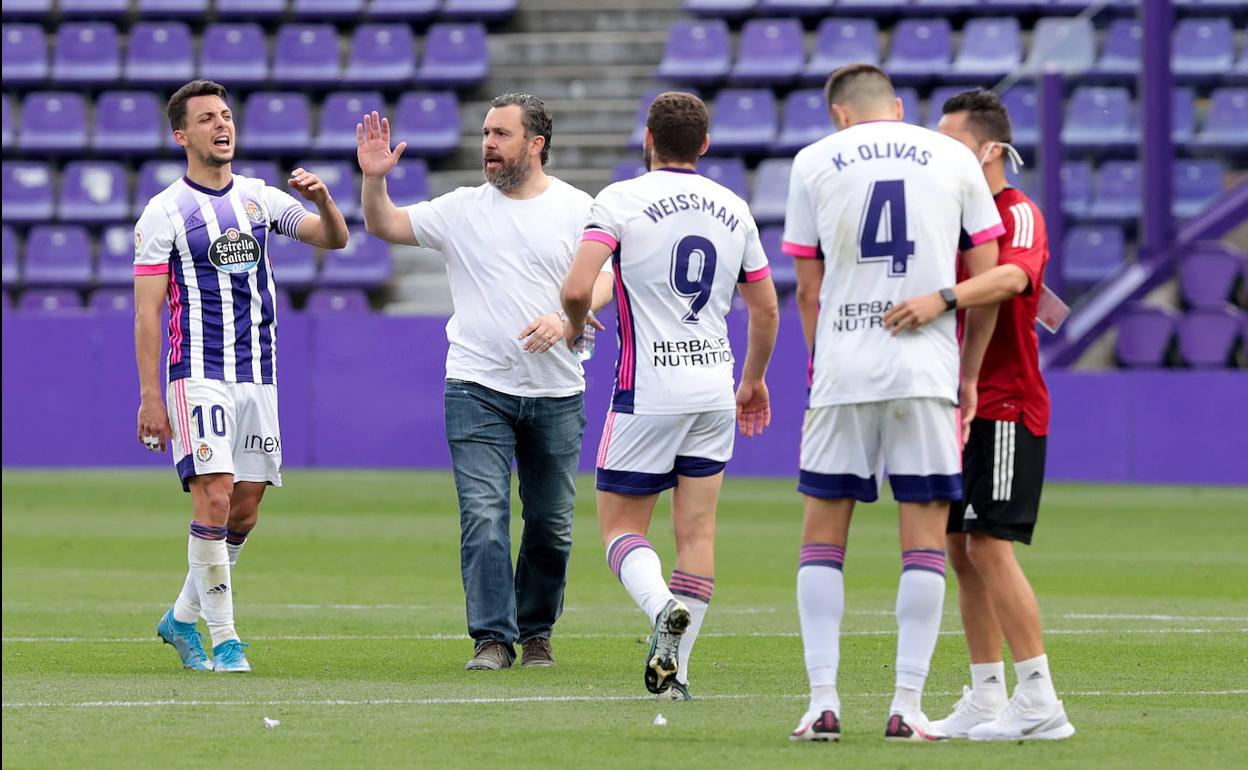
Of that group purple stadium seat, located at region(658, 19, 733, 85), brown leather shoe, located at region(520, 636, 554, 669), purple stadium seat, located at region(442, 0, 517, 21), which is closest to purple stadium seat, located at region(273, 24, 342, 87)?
purple stadium seat, located at region(442, 0, 517, 21)

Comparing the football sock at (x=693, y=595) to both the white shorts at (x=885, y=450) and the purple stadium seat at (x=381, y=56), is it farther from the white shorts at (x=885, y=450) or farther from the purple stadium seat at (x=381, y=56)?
the purple stadium seat at (x=381, y=56)

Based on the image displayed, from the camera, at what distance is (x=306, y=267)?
2314cm

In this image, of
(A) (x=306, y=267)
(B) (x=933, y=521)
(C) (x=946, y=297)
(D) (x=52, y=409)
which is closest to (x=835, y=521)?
(B) (x=933, y=521)

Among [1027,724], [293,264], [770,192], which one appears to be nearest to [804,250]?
[1027,724]

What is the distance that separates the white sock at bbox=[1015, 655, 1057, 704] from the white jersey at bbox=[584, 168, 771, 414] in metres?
1.56

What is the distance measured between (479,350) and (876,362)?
2499mm

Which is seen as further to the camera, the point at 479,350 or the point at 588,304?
the point at 479,350

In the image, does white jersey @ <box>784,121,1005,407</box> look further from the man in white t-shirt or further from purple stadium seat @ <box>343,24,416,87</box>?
purple stadium seat @ <box>343,24,416,87</box>

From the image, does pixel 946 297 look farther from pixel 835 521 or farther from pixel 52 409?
pixel 52 409

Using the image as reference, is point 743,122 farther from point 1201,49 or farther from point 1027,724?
point 1027,724

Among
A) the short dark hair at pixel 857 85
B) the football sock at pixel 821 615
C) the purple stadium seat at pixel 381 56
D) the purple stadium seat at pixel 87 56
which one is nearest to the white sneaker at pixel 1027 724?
the football sock at pixel 821 615

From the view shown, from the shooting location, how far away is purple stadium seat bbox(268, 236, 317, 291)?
75.6 ft

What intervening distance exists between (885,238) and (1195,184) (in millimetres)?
14683

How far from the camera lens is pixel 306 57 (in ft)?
84.3
